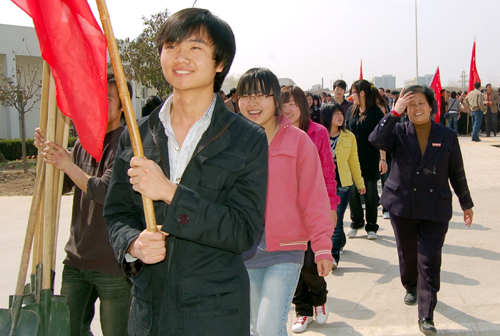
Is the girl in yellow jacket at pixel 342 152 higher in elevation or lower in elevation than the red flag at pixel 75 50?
lower

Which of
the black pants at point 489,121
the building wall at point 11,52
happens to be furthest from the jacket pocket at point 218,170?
the building wall at point 11,52

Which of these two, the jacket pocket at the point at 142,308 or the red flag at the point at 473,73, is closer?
the jacket pocket at the point at 142,308

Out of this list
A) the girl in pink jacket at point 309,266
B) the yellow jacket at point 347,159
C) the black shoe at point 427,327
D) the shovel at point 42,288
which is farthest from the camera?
the yellow jacket at point 347,159

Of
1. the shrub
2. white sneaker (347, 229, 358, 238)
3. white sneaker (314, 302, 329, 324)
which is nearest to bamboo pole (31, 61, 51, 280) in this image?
white sneaker (314, 302, 329, 324)

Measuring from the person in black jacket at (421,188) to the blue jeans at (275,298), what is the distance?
1639 millimetres

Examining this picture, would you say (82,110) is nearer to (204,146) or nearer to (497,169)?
Result: (204,146)

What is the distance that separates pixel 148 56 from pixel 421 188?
50.6 ft

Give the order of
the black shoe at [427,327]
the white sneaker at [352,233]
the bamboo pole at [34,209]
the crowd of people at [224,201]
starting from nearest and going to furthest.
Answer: the crowd of people at [224,201]
the bamboo pole at [34,209]
the black shoe at [427,327]
the white sneaker at [352,233]

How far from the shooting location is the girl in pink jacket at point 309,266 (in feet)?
13.9

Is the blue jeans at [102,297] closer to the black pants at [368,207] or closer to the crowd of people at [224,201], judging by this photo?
the crowd of people at [224,201]

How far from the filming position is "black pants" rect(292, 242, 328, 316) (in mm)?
4191

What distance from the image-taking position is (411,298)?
Result: 15.7 ft

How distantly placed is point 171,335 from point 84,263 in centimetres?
142

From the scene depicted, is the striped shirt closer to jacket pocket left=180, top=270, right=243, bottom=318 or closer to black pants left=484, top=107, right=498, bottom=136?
jacket pocket left=180, top=270, right=243, bottom=318
